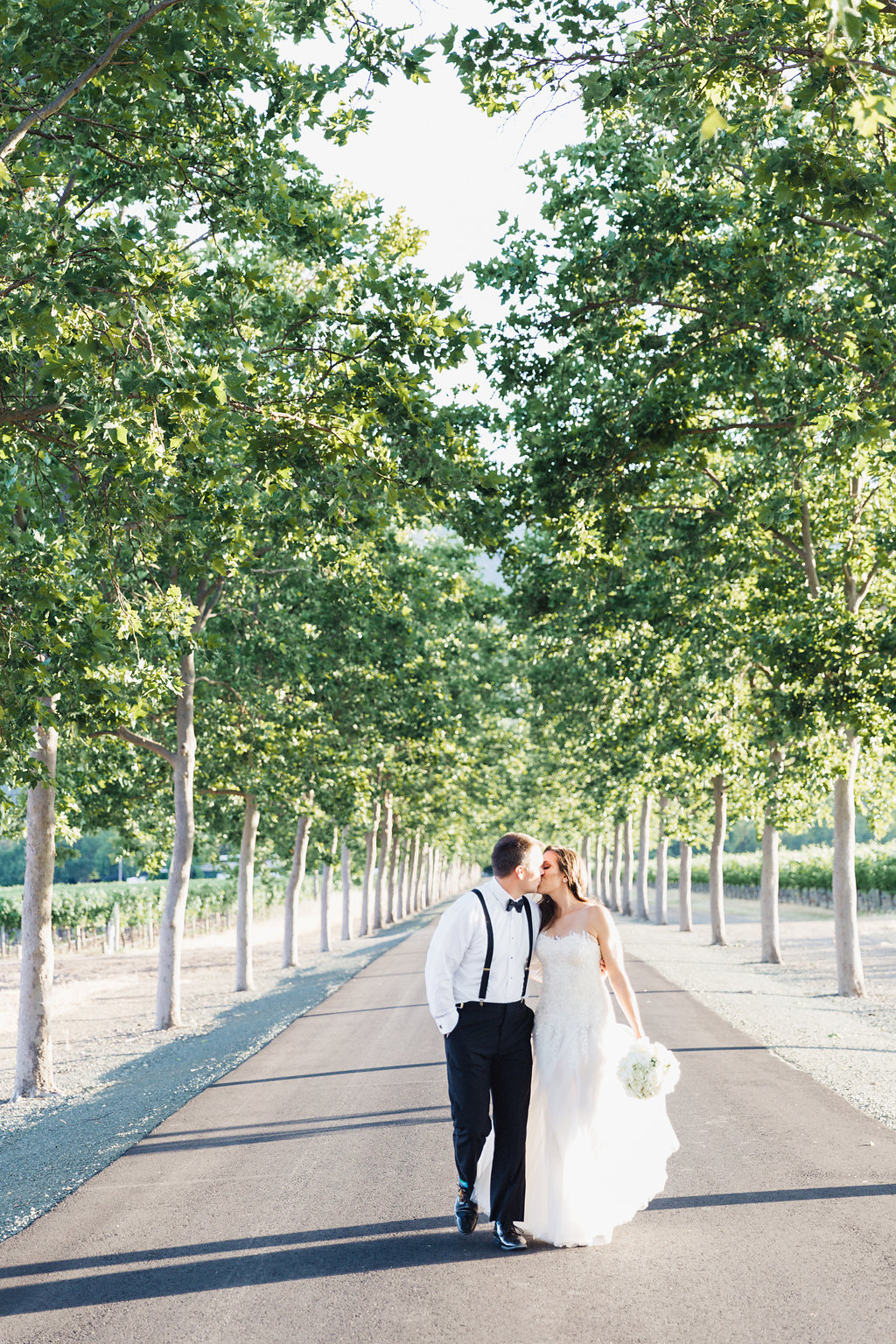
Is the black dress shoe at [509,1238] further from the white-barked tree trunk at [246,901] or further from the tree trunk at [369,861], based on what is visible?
the tree trunk at [369,861]

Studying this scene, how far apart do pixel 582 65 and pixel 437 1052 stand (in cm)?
950

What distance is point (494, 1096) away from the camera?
5.68 meters

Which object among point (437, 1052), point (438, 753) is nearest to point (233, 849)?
point (438, 753)

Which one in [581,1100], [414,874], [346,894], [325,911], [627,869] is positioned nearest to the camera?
[581,1100]

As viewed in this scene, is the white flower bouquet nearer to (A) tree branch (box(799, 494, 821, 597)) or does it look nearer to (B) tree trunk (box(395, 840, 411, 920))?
(A) tree branch (box(799, 494, 821, 597))

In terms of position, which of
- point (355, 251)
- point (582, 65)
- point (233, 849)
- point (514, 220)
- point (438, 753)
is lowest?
point (233, 849)

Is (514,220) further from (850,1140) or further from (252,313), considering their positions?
(850,1140)

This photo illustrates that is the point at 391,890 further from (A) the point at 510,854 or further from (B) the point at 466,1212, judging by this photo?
(A) the point at 510,854

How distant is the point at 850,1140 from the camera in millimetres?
7508

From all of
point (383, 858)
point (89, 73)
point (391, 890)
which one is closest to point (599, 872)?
point (391, 890)

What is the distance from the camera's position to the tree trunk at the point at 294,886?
1112 inches

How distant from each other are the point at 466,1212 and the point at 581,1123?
763 millimetres

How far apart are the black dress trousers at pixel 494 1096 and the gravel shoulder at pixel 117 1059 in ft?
8.34

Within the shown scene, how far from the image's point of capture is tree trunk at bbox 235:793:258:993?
23359 millimetres
